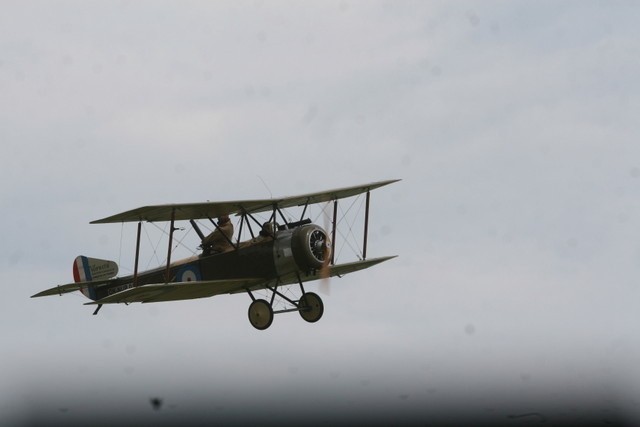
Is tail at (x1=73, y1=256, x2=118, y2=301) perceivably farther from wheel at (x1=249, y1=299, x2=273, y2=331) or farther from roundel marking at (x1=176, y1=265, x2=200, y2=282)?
wheel at (x1=249, y1=299, x2=273, y2=331)

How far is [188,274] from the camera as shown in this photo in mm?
19891

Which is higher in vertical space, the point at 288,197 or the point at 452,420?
the point at 288,197

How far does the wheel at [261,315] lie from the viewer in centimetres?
1956

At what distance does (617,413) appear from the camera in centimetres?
2917

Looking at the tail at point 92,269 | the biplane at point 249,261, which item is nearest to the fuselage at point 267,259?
the biplane at point 249,261

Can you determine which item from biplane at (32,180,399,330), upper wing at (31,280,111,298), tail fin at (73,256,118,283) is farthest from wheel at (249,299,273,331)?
tail fin at (73,256,118,283)

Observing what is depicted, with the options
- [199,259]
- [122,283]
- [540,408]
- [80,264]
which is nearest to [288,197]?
[199,259]

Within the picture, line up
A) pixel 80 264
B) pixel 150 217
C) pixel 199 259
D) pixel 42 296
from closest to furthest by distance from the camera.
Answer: pixel 150 217
pixel 199 259
pixel 42 296
pixel 80 264

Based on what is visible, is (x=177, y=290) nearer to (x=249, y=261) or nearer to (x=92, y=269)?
(x=249, y=261)

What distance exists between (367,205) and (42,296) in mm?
8378

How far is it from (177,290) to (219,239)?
5.49ft

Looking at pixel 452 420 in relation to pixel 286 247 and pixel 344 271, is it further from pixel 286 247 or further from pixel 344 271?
pixel 286 247

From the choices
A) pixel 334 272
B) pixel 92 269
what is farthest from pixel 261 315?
pixel 92 269

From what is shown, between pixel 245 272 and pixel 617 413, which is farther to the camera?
pixel 617 413
